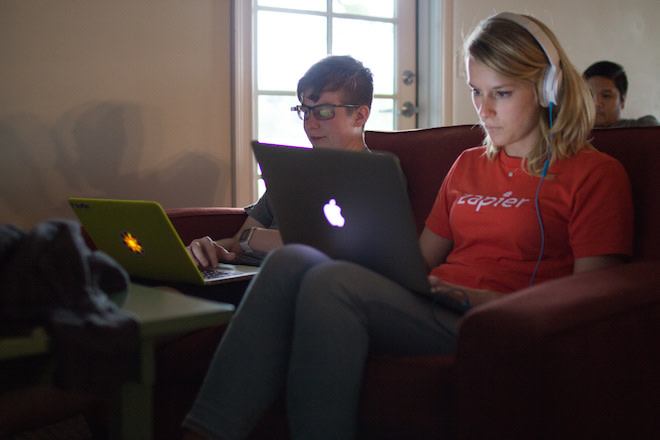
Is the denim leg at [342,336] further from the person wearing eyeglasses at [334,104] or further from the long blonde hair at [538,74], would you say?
the person wearing eyeglasses at [334,104]

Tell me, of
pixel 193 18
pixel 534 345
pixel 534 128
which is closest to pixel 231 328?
pixel 534 345

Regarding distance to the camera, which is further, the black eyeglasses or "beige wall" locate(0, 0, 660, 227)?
"beige wall" locate(0, 0, 660, 227)

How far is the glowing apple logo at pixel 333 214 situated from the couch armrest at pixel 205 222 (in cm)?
82

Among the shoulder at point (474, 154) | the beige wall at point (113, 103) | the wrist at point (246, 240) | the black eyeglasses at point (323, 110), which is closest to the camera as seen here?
the shoulder at point (474, 154)

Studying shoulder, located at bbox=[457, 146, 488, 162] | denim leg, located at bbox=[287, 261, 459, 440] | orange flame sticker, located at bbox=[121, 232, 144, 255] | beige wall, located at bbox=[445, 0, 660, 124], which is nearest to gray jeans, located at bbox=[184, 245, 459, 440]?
denim leg, located at bbox=[287, 261, 459, 440]

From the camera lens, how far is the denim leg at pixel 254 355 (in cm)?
102

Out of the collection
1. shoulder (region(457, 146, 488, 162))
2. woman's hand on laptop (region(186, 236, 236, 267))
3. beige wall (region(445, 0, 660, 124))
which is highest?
beige wall (region(445, 0, 660, 124))

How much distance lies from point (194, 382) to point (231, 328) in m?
0.29

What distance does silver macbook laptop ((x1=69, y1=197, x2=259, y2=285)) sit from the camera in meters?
1.22

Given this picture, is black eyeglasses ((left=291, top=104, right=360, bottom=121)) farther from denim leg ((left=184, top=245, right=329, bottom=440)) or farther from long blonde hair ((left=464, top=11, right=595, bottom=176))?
denim leg ((left=184, top=245, right=329, bottom=440))

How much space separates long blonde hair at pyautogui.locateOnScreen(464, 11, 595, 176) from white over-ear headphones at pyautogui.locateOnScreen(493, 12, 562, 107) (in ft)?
0.04

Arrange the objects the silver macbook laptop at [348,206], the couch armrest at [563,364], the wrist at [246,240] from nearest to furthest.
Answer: the couch armrest at [563,364] → the silver macbook laptop at [348,206] → the wrist at [246,240]

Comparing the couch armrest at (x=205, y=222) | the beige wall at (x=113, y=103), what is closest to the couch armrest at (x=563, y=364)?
the couch armrest at (x=205, y=222)

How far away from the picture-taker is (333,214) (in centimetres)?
112
